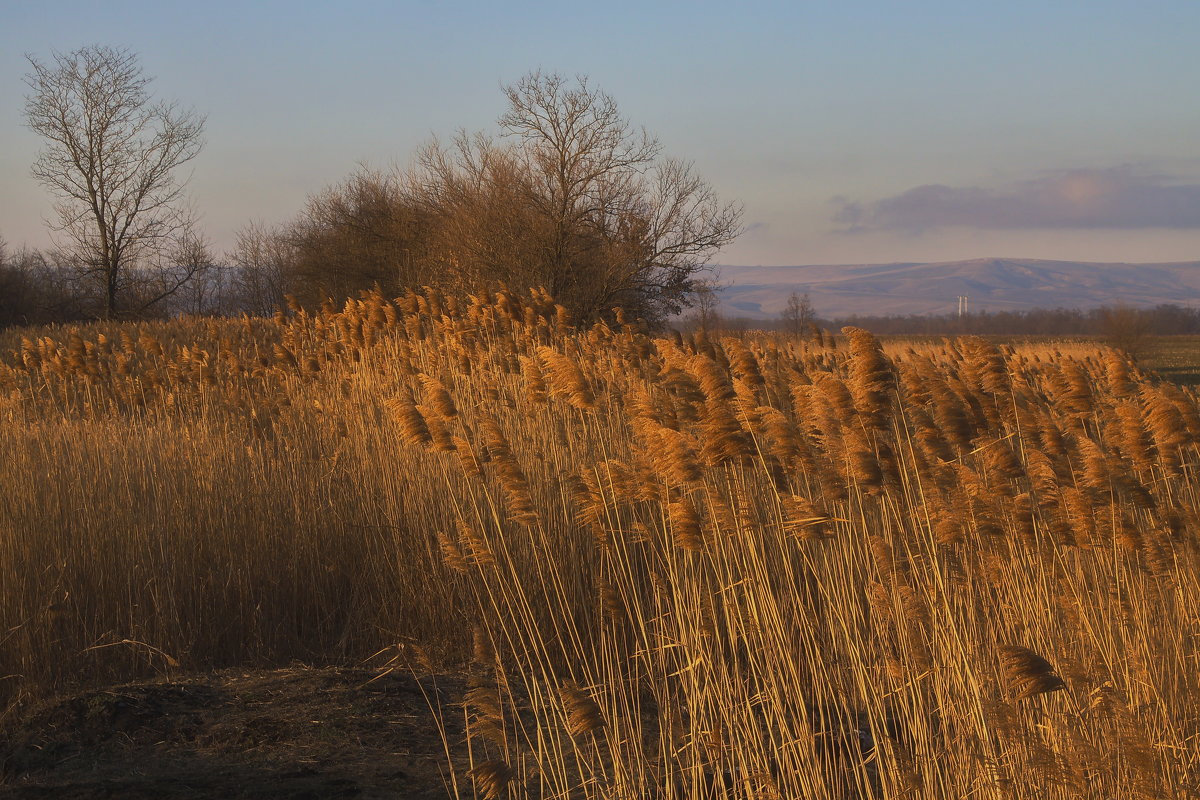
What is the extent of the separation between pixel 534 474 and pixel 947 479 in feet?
8.96

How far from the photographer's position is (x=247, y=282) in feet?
206

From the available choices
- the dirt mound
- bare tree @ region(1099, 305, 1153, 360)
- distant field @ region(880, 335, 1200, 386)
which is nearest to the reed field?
the dirt mound

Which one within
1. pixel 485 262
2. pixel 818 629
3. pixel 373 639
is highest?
pixel 485 262

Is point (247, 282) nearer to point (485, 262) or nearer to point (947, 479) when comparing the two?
point (485, 262)

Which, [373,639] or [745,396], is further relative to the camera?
[373,639]

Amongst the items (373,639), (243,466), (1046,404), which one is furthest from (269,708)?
(1046,404)

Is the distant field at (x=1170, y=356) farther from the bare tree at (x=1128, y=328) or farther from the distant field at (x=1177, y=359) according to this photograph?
the bare tree at (x=1128, y=328)

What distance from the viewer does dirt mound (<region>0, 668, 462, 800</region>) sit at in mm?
3160

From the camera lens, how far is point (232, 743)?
3.50 m

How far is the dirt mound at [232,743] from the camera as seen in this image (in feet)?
10.4

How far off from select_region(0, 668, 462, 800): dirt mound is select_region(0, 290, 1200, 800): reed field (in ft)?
0.68

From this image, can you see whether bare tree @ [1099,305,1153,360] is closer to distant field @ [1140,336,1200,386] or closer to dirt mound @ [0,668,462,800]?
distant field @ [1140,336,1200,386]

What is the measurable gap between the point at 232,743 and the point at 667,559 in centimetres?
167

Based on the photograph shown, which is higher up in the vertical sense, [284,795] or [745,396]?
[745,396]
